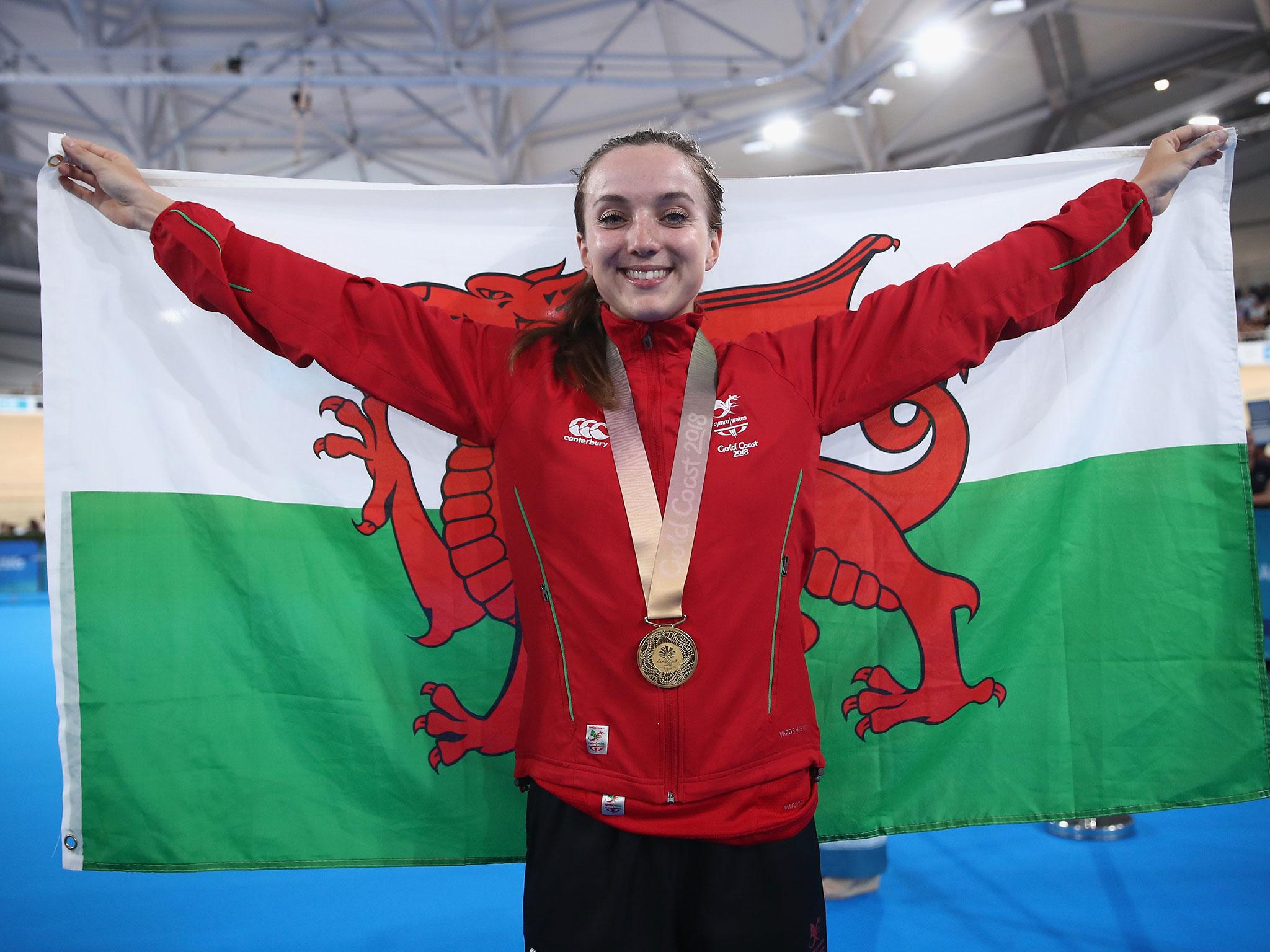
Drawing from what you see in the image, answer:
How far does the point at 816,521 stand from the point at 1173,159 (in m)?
1.20

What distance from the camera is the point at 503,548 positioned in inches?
86.0

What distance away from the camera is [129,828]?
2037mm

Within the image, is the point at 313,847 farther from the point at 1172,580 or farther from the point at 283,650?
the point at 1172,580

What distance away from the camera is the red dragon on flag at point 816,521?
2.17 metres

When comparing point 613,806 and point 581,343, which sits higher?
point 581,343

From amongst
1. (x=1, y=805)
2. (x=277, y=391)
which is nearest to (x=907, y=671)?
(x=277, y=391)

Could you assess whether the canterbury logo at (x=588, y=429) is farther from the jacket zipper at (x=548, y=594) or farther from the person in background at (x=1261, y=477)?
the person in background at (x=1261, y=477)

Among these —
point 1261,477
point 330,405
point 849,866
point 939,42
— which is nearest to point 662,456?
point 330,405

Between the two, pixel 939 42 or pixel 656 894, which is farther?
pixel 939 42

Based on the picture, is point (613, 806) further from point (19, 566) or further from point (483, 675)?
point (19, 566)

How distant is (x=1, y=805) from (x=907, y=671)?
3.80 metres

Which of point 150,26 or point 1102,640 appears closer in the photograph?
point 1102,640

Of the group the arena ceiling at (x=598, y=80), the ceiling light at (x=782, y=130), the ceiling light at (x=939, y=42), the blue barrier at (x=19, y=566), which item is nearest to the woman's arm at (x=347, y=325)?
the arena ceiling at (x=598, y=80)

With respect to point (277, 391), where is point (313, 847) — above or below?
below
